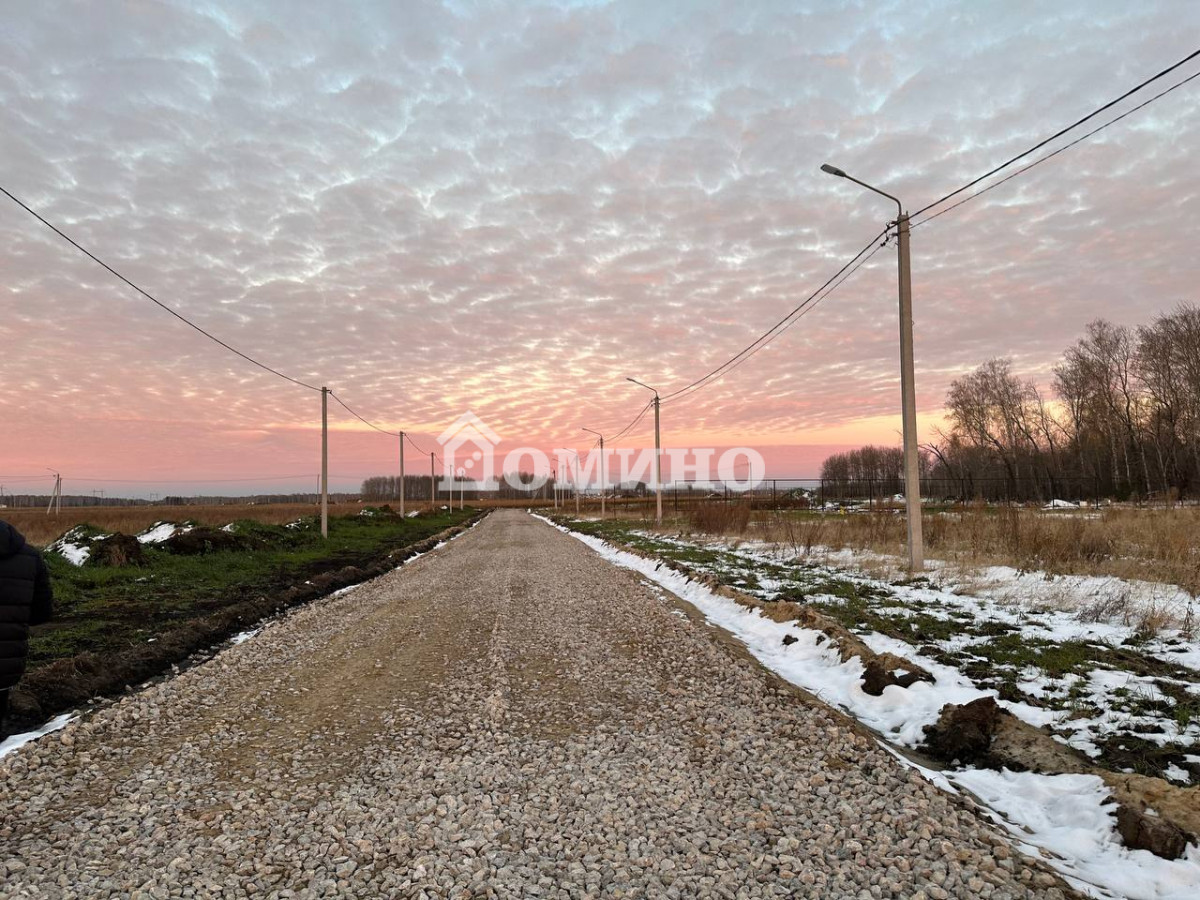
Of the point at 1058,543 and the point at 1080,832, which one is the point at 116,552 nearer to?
the point at 1080,832

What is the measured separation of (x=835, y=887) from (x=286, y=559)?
66.3 feet

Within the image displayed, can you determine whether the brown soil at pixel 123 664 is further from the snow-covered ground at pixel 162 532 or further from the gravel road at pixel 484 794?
the snow-covered ground at pixel 162 532

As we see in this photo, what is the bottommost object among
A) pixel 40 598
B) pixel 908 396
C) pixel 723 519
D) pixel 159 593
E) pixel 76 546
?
pixel 159 593

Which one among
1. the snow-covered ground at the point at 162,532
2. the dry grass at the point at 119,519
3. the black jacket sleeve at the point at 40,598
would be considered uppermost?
the black jacket sleeve at the point at 40,598

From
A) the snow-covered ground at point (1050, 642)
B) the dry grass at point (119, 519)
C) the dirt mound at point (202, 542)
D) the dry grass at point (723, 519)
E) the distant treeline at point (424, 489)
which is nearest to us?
the snow-covered ground at point (1050, 642)

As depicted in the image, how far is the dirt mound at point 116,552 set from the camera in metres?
15.8

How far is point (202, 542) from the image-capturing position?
63.7ft

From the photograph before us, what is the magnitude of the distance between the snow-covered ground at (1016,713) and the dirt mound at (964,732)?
0.16 meters

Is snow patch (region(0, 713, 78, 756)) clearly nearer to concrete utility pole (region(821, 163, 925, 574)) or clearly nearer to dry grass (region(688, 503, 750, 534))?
concrete utility pole (region(821, 163, 925, 574))

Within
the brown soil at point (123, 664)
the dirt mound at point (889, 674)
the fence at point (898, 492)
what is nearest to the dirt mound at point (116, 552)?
the brown soil at point (123, 664)

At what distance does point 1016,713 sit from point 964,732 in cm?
79

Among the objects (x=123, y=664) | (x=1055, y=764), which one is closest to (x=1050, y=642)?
(x=1055, y=764)

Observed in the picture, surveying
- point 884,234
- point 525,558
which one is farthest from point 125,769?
point 525,558

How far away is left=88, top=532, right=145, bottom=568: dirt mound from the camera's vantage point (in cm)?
1584
